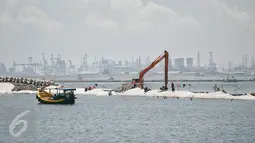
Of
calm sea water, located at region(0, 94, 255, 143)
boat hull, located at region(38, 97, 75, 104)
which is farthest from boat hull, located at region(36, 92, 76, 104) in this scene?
calm sea water, located at region(0, 94, 255, 143)

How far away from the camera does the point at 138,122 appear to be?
214 feet

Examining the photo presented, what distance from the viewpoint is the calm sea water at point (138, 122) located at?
52375 millimetres

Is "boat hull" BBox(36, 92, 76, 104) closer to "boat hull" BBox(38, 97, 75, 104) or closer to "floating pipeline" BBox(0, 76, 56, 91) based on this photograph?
"boat hull" BBox(38, 97, 75, 104)

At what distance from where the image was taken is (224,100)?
97.8 m

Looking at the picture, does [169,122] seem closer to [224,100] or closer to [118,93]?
[224,100]

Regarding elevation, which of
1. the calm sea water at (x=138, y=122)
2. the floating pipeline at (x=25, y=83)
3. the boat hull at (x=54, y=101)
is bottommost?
the calm sea water at (x=138, y=122)

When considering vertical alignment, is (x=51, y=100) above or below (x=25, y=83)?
below

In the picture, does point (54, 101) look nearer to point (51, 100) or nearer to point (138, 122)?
point (51, 100)

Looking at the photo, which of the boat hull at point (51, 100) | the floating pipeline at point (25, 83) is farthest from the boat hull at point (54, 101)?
the floating pipeline at point (25, 83)

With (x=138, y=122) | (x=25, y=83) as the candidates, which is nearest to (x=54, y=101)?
(x=138, y=122)

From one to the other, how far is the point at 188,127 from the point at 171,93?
4727cm

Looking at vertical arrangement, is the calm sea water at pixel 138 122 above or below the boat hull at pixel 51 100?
below

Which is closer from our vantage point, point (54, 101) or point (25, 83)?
point (54, 101)

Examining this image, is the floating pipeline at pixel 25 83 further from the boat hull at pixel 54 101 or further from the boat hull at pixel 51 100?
the boat hull at pixel 54 101
